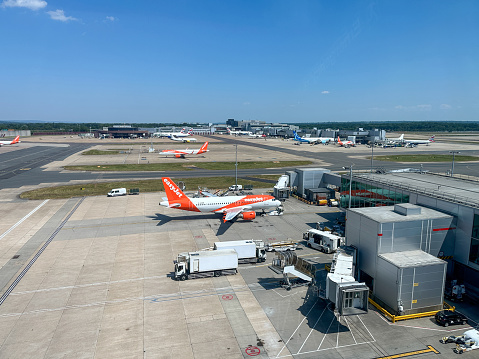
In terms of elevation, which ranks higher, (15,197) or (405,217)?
(405,217)

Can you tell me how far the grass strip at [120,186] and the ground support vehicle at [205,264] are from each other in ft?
164

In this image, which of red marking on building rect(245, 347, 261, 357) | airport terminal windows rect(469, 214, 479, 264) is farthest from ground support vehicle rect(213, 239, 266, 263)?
airport terminal windows rect(469, 214, 479, 264)

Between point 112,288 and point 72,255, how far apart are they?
44.4 feet

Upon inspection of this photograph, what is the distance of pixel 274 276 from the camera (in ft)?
133

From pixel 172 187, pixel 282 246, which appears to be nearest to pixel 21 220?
pixel 172 187

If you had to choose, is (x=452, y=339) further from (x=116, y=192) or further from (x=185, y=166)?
(x=185, y=166)

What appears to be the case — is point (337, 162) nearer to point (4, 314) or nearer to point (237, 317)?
point (237, 317)

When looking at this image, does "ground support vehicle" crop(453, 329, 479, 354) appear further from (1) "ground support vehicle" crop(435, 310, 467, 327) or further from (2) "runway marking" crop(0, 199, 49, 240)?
(2) "runway marking" crop(0, 199, 49, 240)

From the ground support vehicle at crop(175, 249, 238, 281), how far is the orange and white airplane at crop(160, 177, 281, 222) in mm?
18244

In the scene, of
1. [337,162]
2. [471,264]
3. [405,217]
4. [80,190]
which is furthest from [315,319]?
[337,162]

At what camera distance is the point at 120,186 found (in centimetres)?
Answer: 9519

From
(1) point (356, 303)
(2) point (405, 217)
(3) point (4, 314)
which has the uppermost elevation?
(2) point (405, 217)

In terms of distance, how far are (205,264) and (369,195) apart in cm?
2995

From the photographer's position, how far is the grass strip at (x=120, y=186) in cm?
8531
